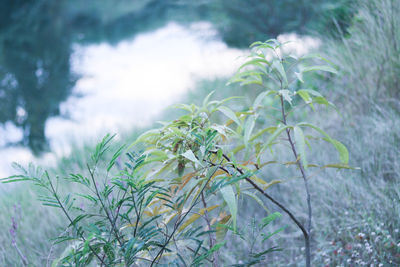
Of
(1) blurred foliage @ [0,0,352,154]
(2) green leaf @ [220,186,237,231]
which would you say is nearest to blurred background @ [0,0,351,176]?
(1) blurred foliage @ [0,0,352,154]

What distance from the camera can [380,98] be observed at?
2.38 m

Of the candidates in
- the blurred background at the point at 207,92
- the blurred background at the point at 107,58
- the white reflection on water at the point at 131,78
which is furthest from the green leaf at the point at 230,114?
the white reflection on water at the point at 131,78

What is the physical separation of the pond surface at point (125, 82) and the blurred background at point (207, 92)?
0.12 feet

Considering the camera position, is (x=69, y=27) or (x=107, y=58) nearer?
(x=107, y=58)

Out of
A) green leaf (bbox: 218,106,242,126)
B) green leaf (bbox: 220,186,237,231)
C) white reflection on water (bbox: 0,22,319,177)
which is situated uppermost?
white reflection on water (bbox: 0,22,319,177)

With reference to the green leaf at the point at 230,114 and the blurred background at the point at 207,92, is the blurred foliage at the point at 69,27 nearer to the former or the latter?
the blurred background at the point at 207,92

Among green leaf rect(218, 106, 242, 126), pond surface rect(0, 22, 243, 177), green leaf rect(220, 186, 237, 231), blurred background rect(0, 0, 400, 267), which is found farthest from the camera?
pond surface rect(0, 22, 243, 177)

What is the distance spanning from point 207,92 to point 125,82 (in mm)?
4978

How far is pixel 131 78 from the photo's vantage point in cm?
Result: 954

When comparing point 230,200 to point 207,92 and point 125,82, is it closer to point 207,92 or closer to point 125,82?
point 207,92

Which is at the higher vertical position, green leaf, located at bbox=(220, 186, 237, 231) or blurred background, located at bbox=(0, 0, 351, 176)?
blurred background, located at bbox=(0, 0, 351, 176)

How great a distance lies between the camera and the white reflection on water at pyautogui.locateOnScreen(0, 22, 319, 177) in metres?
4.75

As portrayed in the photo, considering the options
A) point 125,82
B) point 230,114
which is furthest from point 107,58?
point 230,114

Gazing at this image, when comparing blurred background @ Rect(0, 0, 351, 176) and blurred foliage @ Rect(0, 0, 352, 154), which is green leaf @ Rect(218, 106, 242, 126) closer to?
blurred background @ Rect(0, 0, 351, 176)
